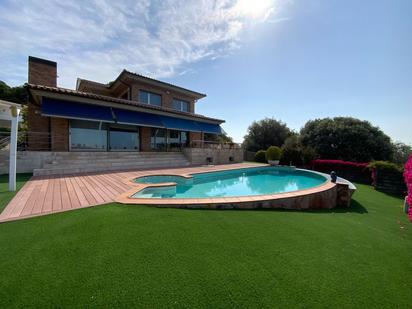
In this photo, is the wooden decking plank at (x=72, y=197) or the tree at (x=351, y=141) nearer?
the wooden decking plank at (x=72, y=197)

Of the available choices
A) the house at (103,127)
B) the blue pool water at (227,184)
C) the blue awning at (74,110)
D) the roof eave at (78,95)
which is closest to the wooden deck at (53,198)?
the blue pool water at (227,184)

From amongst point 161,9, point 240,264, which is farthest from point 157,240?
point 161,9

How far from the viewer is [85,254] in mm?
3574

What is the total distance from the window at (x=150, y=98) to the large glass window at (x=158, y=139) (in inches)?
162

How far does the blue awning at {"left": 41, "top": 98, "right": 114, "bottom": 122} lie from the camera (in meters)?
13.9

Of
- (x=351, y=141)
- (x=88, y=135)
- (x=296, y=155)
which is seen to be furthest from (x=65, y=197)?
(x=351, y=141)

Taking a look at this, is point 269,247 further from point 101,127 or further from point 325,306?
point 101,127

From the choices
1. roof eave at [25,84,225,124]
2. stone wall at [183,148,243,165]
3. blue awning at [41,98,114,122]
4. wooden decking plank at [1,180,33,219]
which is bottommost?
wooden decking plank at [1,180,33,219]

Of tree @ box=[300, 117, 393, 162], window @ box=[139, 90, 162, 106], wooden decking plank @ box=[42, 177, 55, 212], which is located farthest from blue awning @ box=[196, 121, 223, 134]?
tree @ box=[300, 117, 393, 162]

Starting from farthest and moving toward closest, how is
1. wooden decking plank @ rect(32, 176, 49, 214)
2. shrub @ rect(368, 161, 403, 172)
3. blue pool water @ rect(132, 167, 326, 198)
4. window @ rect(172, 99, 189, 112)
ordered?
window @ rect(172, 99, 189, 112) → shrub @ rect(368, 161, 403, 172) → blue pool water @ rect(132, 167, 326, 198) → wooden decking plank @ rect(32, 176, 49, 214)

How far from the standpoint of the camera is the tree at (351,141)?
3191 centimetres

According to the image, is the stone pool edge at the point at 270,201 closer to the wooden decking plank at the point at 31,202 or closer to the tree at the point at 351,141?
the wooden decking plank at the point at 31,202

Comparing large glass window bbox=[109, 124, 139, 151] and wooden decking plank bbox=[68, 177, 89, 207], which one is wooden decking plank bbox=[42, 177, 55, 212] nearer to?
wooden decking plank bbox=[68, 177, 89, 207]

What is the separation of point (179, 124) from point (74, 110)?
398 inches
